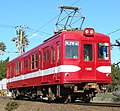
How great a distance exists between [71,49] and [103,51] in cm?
192

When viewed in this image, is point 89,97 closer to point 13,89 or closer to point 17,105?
point 17,105

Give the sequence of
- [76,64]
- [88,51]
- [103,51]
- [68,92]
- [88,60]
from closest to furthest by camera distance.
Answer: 1. [76,64]
2. [88,60]
3. [88,51]
4. [68,92]
5. [103,51]

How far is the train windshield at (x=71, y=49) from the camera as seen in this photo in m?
17.8

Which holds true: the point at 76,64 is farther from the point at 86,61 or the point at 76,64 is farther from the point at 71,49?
the point at 71,49

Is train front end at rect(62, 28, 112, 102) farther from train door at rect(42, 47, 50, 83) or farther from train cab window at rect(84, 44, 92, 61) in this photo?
train door at rect(42, 47, 50, 83)

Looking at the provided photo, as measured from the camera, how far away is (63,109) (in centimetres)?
1514

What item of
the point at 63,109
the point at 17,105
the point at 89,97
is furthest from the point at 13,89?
the point at 63,109

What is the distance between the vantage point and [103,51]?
18812 millimetres

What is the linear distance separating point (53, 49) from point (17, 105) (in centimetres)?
432

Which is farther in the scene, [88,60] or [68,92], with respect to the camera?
[68,92]

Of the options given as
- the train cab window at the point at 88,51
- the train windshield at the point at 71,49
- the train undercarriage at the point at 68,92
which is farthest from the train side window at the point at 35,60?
the train cab window at the point at 88,51

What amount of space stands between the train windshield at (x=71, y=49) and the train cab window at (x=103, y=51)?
1.34 metres

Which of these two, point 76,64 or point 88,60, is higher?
point 88,60

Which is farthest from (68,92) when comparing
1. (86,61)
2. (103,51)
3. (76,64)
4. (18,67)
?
(18,67)
